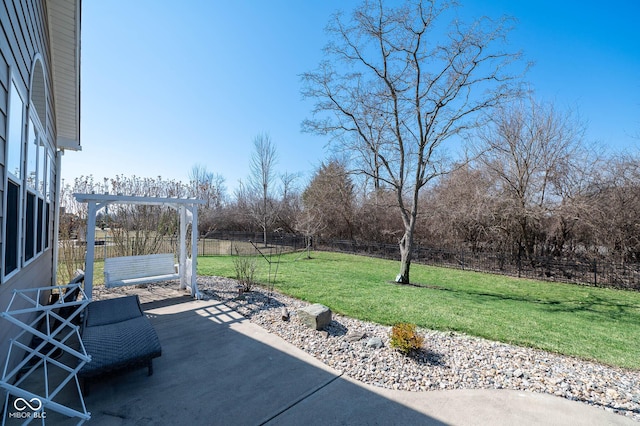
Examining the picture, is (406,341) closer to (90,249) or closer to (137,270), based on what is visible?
(90,249)

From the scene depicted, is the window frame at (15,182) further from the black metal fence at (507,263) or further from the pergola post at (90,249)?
the black metal fence at (507,263)

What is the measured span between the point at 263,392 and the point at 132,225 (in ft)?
27.5

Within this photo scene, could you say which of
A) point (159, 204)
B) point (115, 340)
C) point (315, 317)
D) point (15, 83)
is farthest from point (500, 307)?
point (15, 83)

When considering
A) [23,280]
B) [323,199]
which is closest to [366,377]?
[23,280]

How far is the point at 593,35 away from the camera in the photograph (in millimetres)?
7547

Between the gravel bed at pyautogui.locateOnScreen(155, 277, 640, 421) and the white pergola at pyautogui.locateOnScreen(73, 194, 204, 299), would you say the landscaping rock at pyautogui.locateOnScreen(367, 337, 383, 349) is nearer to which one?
the gravel bed at pyautogui.locateOnScreen(155, 277, 640, 421)

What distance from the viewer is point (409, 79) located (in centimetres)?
869

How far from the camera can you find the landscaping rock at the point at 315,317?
14.4 ft

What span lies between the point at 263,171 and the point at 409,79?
627 inches

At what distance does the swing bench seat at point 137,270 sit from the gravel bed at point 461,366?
10.7 feet

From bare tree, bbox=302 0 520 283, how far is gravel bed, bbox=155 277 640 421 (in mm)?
5088

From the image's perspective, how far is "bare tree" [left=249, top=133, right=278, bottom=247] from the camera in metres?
22.5
